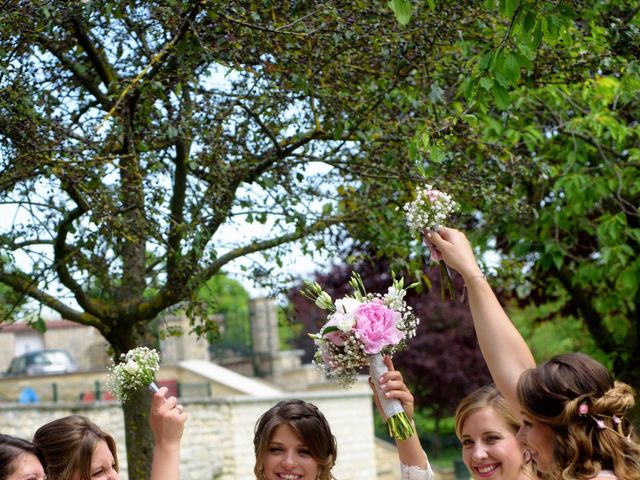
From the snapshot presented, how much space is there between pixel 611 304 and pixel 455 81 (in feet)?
11.9

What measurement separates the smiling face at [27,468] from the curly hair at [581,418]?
1.69 metres

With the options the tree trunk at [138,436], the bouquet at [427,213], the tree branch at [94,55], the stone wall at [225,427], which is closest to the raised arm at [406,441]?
the bouquet at [427,213]

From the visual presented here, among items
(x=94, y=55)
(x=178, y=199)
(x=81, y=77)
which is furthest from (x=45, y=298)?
(x=94, y=55)

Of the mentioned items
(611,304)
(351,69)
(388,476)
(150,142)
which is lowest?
(388,476)

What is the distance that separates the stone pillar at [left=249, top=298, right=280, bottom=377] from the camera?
91.8ft

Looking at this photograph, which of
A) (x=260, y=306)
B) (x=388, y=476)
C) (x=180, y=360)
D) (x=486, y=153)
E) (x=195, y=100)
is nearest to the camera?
(x=195, y=100)

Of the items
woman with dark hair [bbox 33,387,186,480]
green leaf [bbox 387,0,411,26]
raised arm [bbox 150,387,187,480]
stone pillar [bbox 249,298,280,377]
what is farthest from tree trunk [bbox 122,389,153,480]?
stone pillar [bbox 249,298,280,377]

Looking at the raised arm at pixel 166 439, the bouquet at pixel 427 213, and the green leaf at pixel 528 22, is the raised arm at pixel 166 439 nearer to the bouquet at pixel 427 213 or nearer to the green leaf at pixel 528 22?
the bouquet at pixel 427 213

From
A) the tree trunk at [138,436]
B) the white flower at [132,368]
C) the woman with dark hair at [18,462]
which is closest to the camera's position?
the woman with dark hair at [18,462]

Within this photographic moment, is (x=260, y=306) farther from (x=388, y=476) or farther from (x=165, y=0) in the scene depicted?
(x=165, y=0)

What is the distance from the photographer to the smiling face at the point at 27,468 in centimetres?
388

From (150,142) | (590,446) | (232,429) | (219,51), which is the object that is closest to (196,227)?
(150,142)

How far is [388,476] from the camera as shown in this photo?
24484 mm

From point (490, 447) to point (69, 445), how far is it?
66.1 inches
